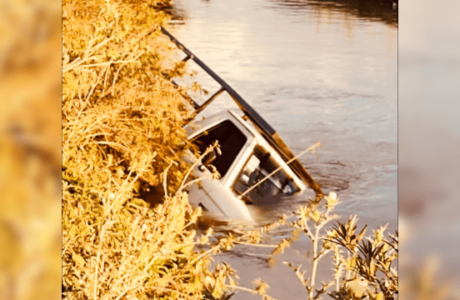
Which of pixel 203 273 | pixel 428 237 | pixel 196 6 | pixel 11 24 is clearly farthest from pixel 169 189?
pixel 428 237

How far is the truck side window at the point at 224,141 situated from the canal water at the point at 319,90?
0.35ft

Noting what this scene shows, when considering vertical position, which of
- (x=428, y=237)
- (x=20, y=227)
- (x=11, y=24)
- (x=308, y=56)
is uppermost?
(x=11, y=24)

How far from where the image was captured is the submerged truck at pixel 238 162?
8.25 ft

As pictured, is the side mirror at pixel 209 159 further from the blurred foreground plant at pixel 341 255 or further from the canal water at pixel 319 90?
the blurred foreground plant at pixel 341 255

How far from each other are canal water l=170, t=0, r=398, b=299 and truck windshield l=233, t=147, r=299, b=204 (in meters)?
0.07

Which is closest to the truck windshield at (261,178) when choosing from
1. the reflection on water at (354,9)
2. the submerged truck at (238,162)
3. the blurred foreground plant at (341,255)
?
the submerged truck at (238,162)

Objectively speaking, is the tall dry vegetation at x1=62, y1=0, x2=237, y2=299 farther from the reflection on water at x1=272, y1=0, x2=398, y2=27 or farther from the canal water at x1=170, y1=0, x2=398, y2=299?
the reflection on water at x1=272, y1=0, x2=398, y2=27

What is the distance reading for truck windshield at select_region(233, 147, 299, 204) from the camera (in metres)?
2.51

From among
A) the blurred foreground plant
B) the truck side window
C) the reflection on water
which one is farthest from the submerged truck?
the reflection on water

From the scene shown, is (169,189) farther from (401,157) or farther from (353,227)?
(401,157)

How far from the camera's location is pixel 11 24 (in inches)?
101

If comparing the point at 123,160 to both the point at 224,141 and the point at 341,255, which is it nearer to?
the point at 224,141

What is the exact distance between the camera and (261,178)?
8.25ft

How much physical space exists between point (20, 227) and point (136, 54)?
0.97 meters
